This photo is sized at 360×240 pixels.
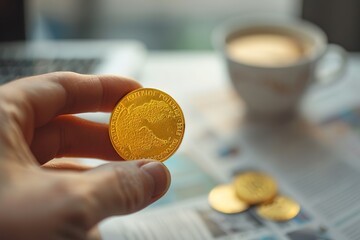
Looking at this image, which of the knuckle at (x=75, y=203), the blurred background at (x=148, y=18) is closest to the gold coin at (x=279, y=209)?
the knuckle at (x=75, y=203)

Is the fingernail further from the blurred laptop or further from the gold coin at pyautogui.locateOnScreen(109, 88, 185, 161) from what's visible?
the blurred laptop

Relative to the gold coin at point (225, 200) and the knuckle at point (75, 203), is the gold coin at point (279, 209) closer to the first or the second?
the gold coin at point (225, 200)

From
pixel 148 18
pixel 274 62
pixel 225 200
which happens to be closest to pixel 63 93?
pixel 225 200

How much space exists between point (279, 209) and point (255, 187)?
1.5 inches

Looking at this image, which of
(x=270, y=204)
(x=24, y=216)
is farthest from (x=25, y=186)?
(x=270, y=204)

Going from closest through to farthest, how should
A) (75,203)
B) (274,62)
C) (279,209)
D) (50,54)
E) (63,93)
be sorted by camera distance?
1. (75,203)
2. (63,93)
3. (279,209)
4. (274,62)
5. (50,54)

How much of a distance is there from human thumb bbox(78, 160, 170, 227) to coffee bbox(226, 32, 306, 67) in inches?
11.8

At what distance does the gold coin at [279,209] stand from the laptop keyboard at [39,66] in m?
0.35

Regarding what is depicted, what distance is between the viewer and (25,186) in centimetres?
33

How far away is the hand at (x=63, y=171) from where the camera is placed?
322 mm

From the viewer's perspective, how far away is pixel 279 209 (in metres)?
0.55

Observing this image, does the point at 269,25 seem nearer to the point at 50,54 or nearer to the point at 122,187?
the point at 50,54

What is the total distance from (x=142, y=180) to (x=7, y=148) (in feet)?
0.34

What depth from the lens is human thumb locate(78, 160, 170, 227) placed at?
0.35 meters
